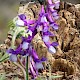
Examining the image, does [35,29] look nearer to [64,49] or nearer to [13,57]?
[13,57]

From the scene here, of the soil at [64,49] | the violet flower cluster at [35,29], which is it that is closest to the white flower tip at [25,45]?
the violet flower cluster at [35,29]

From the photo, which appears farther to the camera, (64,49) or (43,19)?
(64,49)

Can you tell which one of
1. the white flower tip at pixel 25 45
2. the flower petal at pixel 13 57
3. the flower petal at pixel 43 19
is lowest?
the flower petal at pixel 13 57

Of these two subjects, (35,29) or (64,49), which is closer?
(35,29)

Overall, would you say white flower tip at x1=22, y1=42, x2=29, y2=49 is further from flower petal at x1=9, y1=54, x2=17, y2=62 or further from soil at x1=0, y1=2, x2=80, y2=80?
soil at x1=0, y1=2, x2=80, y2=80

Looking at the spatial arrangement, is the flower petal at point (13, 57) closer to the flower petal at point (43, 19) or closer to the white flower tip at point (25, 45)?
the white flower tip at point (25, 45)

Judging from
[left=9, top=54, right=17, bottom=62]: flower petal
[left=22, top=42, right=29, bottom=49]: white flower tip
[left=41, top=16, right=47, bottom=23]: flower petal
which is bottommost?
[left=9, top=54, right=17, bottom=62]: flower petal

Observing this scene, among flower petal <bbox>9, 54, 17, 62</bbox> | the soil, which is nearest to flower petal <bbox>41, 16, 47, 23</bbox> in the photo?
flower petal <bbox>9, 54, 17, 62</bbox>

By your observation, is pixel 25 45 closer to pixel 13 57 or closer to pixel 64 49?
pixel 13 57

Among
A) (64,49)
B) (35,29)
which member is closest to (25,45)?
(35,29)

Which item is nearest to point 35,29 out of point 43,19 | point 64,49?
point 43,19

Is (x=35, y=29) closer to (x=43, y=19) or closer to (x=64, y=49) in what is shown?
(x=43, y=19)

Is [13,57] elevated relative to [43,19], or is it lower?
lower

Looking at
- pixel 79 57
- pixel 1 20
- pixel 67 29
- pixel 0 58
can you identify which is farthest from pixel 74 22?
pixel 1 20
